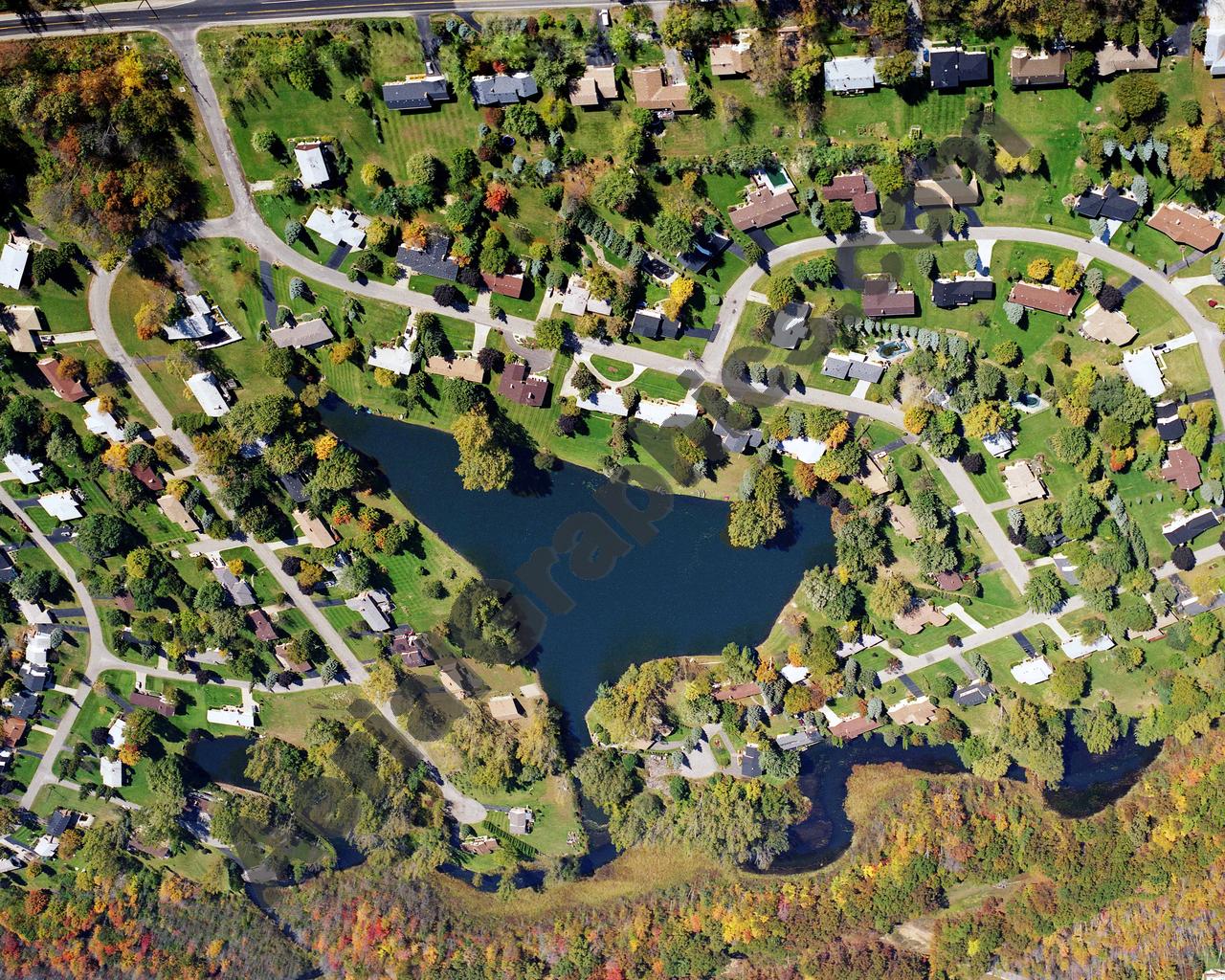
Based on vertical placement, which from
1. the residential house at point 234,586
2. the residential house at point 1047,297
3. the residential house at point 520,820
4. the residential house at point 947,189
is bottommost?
the residential house at point 520,820

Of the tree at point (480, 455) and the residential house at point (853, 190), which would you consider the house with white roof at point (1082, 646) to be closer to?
the residential house at point (853, 190)

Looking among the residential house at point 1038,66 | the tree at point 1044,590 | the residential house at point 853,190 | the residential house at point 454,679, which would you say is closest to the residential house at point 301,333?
the residential house at point 454,679

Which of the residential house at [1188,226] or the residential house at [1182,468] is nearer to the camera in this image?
the residential house at [1188,226]

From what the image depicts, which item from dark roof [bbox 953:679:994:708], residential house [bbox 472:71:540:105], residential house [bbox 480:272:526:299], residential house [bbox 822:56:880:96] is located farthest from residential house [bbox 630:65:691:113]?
dark roof [bbox 953:679:994:708]

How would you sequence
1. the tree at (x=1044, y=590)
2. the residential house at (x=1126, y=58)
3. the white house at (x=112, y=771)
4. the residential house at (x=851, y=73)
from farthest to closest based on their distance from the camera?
the white house at (x=112, y=771) < the tree at (x=1044, y=590) < the residential house at (x=851, y=73) < the residential house at (x=1126, y=58)

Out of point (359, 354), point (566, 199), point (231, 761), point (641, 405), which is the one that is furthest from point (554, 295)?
point (231, 761)

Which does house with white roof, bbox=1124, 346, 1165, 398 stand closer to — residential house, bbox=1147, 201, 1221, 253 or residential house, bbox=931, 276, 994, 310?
residential house, bbox=1147, 201, 1221, 253

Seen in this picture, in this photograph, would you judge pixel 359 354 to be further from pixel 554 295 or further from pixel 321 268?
pixel 554 295
